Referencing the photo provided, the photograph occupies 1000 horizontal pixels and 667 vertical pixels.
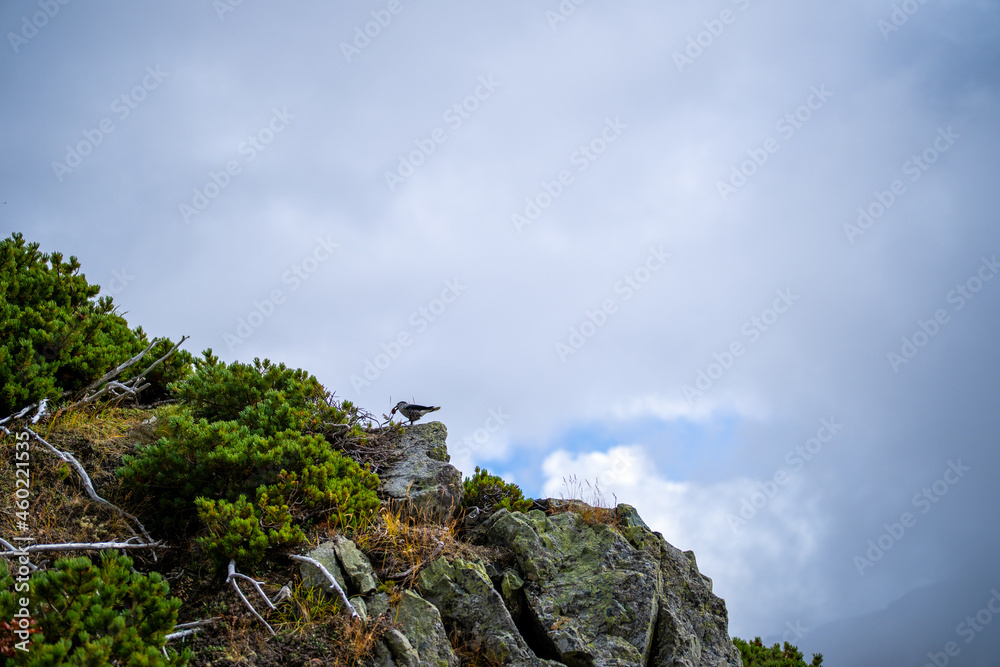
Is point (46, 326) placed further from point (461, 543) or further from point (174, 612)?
point (461, 543)

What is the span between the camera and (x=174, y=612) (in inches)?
210

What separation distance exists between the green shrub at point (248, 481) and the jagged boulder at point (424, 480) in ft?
1.59

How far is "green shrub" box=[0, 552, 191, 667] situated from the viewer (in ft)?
15.1

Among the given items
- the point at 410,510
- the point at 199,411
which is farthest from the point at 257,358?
the point at 410,510

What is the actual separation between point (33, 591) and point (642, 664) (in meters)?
6.32

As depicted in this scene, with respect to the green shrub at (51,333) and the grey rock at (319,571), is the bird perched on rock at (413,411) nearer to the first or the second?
the grey rock at (319,571)

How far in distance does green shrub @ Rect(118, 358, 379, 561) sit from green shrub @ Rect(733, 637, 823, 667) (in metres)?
8.46

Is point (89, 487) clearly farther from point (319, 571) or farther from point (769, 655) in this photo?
point (769, 655)

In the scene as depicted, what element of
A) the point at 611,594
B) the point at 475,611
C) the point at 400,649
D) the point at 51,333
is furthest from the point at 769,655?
the point at 51,333

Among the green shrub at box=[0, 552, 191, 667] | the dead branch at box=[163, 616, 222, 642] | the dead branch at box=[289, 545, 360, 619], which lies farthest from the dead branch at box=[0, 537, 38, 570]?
the dead branch at box=[289, 545, 360, 619]

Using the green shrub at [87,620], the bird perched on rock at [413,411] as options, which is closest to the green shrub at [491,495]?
the bird perched on rock at [413,411]

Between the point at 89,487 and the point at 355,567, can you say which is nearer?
the point at 355,567

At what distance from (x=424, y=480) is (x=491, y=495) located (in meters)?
1.62

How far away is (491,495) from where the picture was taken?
10.4 meters
